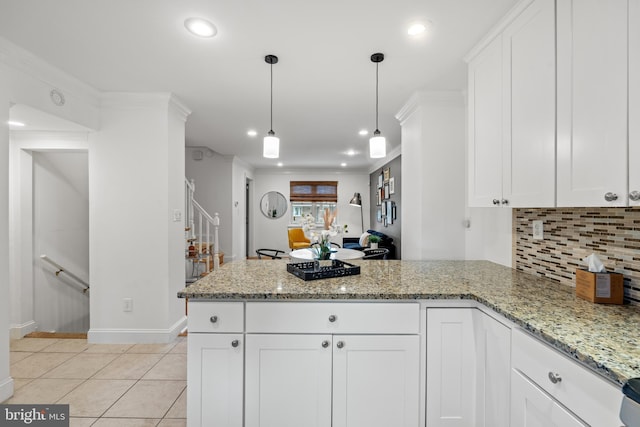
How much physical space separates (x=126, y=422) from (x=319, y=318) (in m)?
1.47

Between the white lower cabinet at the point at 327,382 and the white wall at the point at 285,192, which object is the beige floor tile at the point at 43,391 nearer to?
the white lower cabinet at the point at 327,382

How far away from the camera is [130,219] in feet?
9.85

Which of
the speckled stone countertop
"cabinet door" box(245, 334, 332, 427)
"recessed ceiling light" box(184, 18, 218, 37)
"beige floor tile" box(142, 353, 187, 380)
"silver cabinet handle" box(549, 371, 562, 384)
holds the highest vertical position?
"recessed ceiling light" box(184, 18, 218, 37)

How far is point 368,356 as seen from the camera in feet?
5.20

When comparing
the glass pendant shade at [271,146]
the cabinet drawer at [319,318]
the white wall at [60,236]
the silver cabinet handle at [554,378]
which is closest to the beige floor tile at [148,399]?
the cabinet drawer at [319,318]

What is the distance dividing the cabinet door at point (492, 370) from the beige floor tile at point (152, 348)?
8.70 feet

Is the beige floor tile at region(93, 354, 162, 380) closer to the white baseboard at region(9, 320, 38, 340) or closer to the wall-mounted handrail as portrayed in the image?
the white baseboard at region(9, 320, 38, 340)

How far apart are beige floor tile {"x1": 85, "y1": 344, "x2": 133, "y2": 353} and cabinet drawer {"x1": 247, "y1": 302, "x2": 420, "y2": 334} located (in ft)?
6.99

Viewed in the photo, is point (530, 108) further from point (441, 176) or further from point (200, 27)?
point (200, 27)

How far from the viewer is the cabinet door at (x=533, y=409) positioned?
1.01 m

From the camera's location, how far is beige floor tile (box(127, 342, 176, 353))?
2875 mm

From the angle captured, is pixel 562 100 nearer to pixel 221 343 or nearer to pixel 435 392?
pixel 435 392

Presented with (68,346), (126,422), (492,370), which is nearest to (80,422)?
(126,422)

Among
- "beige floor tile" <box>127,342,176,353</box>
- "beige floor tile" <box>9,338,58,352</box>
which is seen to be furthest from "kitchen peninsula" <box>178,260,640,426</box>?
"beige floor tile" <box>9,338,58,352</box>
